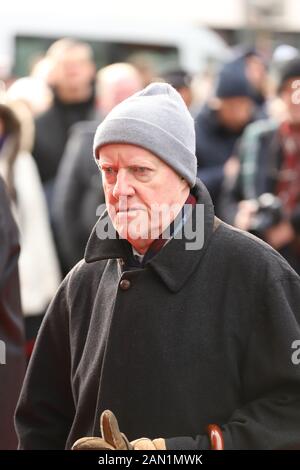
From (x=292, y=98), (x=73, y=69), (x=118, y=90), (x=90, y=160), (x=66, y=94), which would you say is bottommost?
(x=90, y=160)

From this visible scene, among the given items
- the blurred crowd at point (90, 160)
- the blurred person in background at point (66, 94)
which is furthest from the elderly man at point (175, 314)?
the blurred person in background at point (66, 94)

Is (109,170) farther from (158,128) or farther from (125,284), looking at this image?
(125,284)

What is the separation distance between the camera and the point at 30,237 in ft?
20.4

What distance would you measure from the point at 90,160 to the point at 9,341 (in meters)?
2.57

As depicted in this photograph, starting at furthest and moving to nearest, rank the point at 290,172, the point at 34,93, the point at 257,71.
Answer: the point at 257,71 → the point at 34,93 → the point at 290,172

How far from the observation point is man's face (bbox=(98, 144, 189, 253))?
115 inches

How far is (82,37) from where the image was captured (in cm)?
1405

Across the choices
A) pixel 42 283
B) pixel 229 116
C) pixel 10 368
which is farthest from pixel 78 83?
pixel 10 368

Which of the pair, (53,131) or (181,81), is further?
(181,81)

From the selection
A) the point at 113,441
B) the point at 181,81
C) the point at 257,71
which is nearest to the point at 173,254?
the point at 113,441

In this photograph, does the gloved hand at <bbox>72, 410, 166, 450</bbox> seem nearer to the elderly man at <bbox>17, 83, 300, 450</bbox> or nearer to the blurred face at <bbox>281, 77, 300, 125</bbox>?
the elderly man at <bbox>17, 83, 300, 450</bbox>

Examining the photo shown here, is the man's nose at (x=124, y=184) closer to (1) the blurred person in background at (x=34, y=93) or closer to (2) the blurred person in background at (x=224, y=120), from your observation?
(2) the blurred person in background at (x=224, y=120)

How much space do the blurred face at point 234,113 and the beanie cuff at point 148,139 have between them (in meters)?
3.99

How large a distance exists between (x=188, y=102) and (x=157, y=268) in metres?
5.25
